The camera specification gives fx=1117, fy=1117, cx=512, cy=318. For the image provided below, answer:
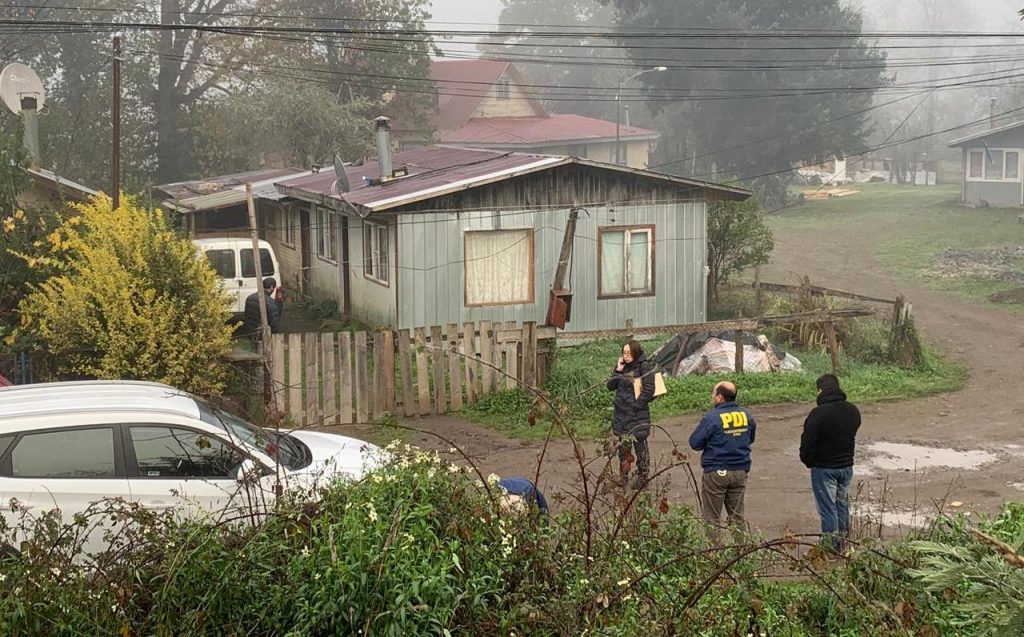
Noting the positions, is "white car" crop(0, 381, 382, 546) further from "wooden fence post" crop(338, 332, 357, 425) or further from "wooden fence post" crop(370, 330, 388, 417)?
"wooden fence post" crop(370, 330, 388, 417)

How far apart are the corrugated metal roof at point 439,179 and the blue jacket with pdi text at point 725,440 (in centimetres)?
999

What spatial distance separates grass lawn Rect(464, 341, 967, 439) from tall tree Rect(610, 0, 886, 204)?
37.2 m

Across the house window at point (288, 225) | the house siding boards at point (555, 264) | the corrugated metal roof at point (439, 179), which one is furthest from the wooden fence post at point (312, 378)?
the house window at point (288, 225)

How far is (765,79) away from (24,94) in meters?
41.8

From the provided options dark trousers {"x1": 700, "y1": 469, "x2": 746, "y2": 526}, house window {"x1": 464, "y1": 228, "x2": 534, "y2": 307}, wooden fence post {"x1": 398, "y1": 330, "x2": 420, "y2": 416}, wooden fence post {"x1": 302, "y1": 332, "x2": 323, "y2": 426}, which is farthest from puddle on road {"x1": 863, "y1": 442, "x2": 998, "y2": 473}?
house window {"x1": 464, "y1": 228, "x2": 534, "y2": 307}

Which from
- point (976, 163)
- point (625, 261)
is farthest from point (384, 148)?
point (976, 163)

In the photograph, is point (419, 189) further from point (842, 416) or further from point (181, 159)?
point (181, 159)

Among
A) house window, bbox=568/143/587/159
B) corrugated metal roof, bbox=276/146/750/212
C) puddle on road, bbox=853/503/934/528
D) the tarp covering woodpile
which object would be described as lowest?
puddle on road, bbox=853/503/934/528

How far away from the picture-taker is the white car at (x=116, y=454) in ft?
26.0

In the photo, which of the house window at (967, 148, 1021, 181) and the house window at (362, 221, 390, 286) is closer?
the house window at (362, 221, 390, 286)

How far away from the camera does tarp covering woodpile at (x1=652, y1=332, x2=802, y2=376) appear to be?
17.8 metres

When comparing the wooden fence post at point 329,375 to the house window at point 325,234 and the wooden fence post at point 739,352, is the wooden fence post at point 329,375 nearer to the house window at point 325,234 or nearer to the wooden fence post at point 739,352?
the wooden fence post at point 739,352

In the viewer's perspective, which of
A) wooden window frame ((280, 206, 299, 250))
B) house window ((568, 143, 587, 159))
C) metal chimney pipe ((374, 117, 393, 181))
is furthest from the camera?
house window ((568, 143, 587, 159))

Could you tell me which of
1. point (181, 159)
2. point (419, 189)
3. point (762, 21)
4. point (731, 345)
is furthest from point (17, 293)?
point (762, 21)
